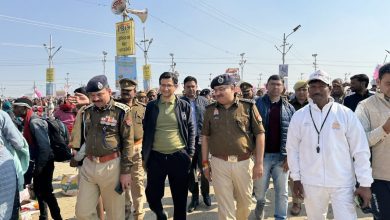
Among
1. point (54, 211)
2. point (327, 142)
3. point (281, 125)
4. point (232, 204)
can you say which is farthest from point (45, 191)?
point (327, 142)

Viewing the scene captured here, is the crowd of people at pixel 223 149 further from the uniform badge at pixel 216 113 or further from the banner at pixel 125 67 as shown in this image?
the banner at pixel 125 67

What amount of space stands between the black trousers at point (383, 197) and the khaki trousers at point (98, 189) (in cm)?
290

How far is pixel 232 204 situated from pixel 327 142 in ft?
5.27

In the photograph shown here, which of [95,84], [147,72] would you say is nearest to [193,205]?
[95,84]

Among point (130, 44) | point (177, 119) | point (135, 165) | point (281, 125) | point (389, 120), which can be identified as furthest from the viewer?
point (130, 44)

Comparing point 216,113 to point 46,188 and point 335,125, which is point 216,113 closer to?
point 335,125

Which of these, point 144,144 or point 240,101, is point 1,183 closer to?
point 144,144

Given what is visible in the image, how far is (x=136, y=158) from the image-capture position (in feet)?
18.5

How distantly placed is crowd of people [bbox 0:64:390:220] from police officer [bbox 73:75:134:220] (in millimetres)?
12

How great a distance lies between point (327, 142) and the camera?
10.8 ft

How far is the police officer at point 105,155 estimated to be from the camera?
4.10m

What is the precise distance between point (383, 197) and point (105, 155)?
308cm

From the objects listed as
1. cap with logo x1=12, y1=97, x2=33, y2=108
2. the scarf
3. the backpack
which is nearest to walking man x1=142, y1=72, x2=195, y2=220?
the backpack

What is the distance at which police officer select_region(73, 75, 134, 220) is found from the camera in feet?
13.5
